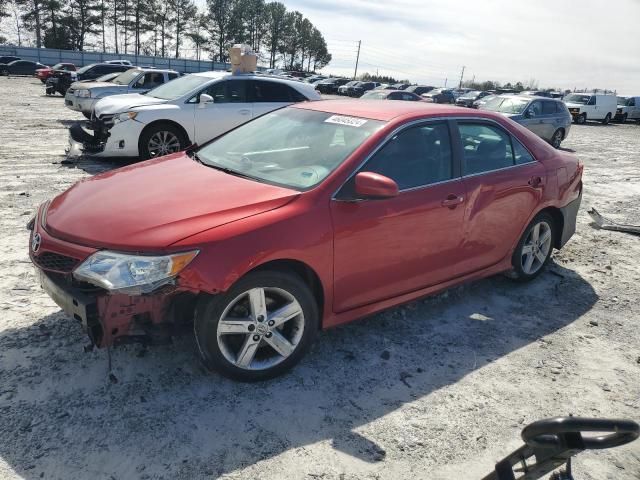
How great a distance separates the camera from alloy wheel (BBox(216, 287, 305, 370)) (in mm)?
2965

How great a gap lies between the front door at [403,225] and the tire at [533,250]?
96 centimetres

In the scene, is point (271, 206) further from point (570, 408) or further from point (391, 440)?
point (570, 408)

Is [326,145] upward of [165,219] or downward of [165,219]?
upward

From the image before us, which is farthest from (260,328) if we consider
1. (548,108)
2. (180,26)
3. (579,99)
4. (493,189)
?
(180,26)

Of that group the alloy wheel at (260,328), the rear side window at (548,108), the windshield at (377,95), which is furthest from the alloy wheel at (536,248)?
the windshield at (377,95)

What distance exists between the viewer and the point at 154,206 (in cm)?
306

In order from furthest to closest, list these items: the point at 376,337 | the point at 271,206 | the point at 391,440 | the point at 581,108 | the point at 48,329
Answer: the point at 581,108, the point at 376,337, the point at 48,329, the point at 271,206, the point at 391,440

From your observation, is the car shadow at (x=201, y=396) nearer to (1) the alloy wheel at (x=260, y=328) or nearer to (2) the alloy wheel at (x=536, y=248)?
(1) the alloy wheel at (x=260, y=328)

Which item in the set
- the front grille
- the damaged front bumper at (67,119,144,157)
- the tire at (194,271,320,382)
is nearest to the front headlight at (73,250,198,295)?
the front grille

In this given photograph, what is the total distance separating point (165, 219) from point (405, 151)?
5.72ft

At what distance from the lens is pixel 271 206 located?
3.05 meters

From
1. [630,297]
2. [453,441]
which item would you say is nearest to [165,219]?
[453,441]

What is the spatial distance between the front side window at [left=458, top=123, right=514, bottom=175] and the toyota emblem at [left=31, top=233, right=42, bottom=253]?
2.93 meters

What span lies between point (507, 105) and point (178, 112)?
35.1 feet
